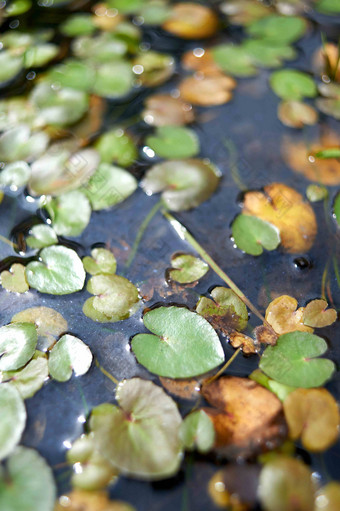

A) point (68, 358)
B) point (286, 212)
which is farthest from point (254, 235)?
point (68, 358)

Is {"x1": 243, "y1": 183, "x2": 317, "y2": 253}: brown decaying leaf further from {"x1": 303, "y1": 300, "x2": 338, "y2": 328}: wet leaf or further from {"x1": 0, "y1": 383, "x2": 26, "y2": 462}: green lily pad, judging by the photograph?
{"x1": 0, "y1": 383, "x2": 26, "y2": 462}: green lily pad

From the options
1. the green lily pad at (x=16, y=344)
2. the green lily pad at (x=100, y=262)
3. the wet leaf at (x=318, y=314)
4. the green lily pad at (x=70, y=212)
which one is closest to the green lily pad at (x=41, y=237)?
the green lily pad at (x=70, y=212)

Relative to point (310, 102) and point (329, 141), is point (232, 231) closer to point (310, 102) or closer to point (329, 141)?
point (329, 141)

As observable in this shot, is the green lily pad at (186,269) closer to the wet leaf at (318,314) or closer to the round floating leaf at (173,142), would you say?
the wet leaf at (318,314)

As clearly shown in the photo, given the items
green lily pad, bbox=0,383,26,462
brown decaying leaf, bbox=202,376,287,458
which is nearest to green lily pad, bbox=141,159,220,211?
brown decaying leaf, bbox=202,376,287,458

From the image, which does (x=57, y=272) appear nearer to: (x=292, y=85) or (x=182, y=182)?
(x=182, y=182)

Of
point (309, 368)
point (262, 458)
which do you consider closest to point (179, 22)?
point (309, 368)

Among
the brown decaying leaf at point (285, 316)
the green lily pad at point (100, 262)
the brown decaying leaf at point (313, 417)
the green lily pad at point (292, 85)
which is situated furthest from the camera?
the green lily pad at point (292, 85)
